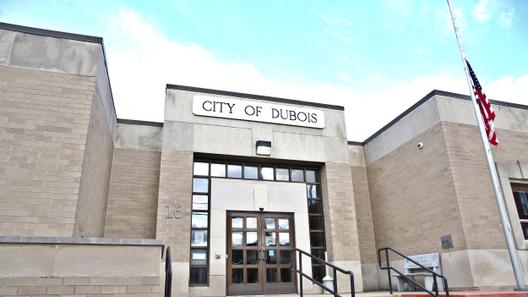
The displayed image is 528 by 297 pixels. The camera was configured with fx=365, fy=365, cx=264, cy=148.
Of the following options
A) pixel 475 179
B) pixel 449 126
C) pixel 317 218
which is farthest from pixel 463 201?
pixel 317 218

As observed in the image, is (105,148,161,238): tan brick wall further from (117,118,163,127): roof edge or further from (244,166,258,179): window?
(244,166,258,179): window

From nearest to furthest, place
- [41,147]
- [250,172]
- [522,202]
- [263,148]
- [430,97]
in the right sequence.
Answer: [41,147]
[522,202]
[430,97]
[263,148]
[250,172]

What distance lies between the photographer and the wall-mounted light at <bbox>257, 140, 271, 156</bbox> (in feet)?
32.1

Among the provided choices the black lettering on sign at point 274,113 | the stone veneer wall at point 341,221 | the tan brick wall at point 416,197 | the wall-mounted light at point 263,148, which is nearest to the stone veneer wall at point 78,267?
the wall-mounted light at point 263,148

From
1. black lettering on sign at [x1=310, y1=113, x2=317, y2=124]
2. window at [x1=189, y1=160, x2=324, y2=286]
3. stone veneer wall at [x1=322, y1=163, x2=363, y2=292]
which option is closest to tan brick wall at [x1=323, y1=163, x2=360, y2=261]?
stone veneer wall at [x1=322, y1=163, x2=363, y2=292]

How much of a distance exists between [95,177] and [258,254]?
427 cm

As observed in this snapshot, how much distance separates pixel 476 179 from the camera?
8.59 meters

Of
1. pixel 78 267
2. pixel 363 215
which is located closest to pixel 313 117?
pixel 363 215

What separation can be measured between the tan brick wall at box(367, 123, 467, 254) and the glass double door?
2984 mm

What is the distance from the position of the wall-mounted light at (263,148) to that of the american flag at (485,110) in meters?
5.13

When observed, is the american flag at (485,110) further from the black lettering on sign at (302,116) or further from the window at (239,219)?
the black lettering on sign at (302,116)

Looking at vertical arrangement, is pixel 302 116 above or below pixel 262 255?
above

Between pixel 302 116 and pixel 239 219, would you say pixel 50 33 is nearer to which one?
pixel 239 219

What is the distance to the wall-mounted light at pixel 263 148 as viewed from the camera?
9781 mm
